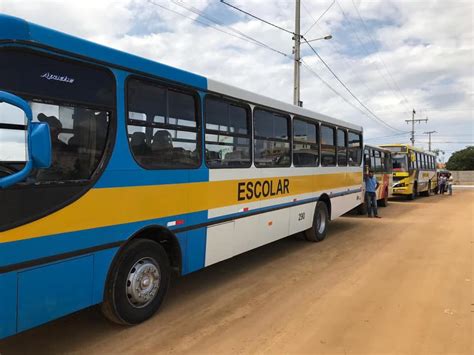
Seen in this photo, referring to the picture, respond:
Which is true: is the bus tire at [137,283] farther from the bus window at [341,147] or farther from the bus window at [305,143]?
the bus window at [341,147]

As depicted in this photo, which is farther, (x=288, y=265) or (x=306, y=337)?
(x=288, y=265)

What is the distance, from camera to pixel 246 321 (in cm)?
460

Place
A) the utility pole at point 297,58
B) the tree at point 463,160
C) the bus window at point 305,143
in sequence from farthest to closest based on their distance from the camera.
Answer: the tree at point 463,160 → the utility pole at point 297,58 → the bus window at point 305,143

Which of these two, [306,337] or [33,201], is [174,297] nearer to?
[306,337]

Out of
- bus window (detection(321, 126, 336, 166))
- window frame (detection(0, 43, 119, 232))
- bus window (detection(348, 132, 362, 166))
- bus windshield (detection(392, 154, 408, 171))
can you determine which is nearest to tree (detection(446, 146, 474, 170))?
bus windshield (detection(392, 154, 408, 171))

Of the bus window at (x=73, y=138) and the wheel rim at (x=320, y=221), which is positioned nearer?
the bus window at (x=73, y=138)

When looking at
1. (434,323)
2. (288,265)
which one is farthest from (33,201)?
(288,265)

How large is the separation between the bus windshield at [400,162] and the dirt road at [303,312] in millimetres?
13756

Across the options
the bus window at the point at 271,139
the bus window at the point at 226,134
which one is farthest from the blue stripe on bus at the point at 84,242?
the bus window at the point at 271,139

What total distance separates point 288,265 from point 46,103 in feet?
16.2

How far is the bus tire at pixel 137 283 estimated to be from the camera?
4.15 m

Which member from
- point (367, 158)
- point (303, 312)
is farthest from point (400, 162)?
point (303, 312)

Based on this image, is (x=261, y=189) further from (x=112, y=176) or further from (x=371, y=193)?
(x=371, y=193)

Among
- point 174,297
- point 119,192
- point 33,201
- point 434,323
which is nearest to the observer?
point 33,201
